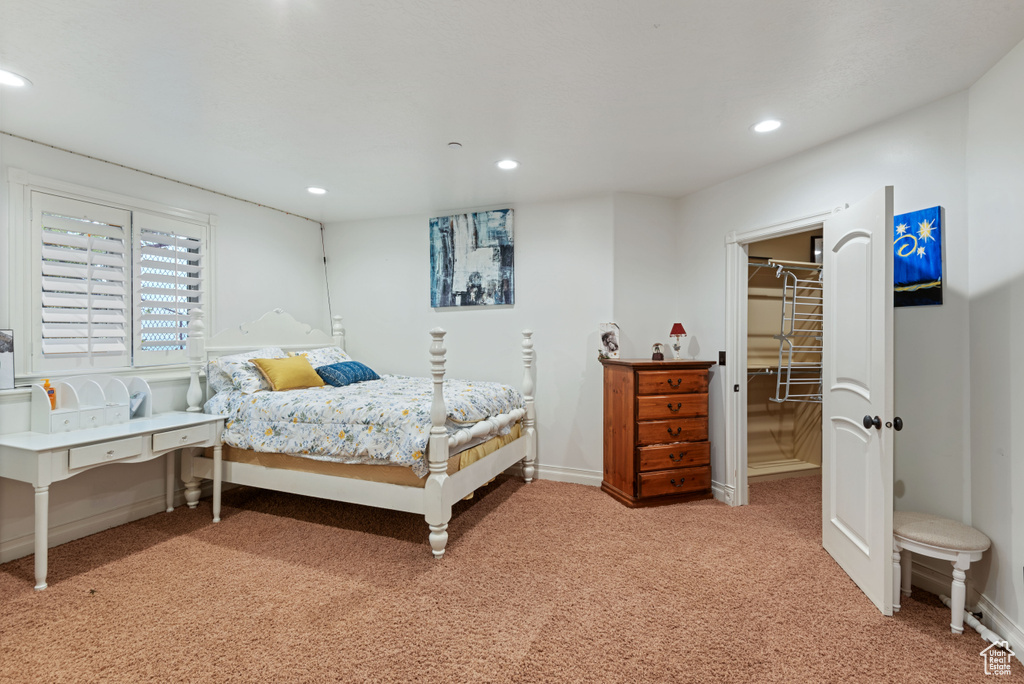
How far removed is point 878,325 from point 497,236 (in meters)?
3.00

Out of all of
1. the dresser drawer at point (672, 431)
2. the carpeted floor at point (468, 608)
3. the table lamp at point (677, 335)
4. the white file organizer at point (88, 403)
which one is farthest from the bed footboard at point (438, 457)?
the white file organizer at point (88, 403)

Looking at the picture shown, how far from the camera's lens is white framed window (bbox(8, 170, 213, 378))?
9.15ft

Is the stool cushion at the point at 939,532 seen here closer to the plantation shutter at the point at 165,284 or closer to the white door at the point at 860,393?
the white door at the point at 860,393

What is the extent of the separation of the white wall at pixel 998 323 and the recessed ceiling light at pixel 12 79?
14.4 feet

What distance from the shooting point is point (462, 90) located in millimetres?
2287

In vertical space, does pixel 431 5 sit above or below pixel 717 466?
above

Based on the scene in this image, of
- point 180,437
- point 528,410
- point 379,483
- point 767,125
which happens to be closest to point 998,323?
point 767,125

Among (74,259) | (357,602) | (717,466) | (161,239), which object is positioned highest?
(161,239)

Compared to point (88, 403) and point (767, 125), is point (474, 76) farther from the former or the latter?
point (88, 403)

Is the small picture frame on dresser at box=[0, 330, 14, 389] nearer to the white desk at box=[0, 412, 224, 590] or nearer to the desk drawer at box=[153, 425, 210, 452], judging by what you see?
the white desk at box=[0, 412, 224, 590]

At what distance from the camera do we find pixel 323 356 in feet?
13.8

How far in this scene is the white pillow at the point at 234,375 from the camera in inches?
135

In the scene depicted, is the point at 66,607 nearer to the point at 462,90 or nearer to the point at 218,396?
the point at 218,396

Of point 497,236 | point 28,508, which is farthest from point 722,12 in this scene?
point 28,508
